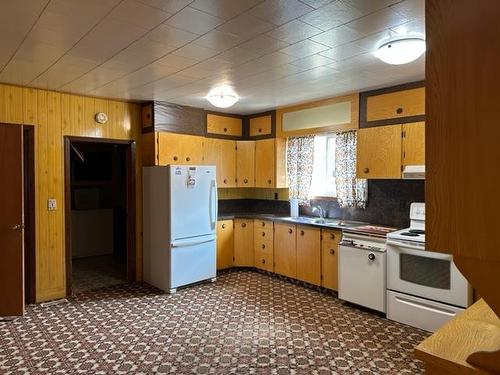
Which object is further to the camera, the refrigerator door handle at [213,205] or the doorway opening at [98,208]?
the doorway opening at [98,208]

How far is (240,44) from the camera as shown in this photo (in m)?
2.63

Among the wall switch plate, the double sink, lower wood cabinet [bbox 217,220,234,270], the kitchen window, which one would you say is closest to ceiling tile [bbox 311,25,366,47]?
the double sink

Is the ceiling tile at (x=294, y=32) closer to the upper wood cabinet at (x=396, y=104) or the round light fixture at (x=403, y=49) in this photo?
the round light fixture at (x=403, y=49)

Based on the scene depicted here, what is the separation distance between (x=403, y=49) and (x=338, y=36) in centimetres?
51

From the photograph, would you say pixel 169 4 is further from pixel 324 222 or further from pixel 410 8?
pixel 324 222

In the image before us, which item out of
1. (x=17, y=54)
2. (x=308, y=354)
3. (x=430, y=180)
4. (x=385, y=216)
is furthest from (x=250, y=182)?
(x=430, y=180)

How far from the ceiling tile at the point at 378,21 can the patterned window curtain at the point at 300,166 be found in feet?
8.87

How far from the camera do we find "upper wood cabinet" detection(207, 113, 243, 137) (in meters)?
5.35

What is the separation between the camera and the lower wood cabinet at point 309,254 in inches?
173

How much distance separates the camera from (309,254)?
14.8ft

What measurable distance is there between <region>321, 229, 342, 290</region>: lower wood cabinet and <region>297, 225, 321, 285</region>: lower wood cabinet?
62mm

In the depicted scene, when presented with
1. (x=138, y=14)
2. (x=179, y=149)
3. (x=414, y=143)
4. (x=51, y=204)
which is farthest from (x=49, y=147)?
(x=414, y=143)

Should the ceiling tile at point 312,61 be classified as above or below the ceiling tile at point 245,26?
above

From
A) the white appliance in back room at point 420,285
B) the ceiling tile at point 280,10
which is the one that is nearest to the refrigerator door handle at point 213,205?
the white appliance in back room at point 420,285
